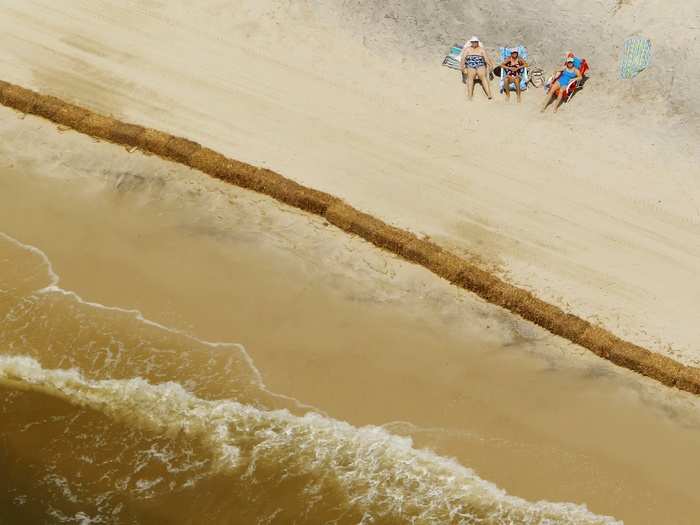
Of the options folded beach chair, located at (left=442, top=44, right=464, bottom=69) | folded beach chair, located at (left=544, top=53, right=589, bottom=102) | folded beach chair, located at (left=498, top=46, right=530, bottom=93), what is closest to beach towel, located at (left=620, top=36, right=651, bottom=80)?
folded beach chair, located at (left=544, top=53, right=589, bottom=102)

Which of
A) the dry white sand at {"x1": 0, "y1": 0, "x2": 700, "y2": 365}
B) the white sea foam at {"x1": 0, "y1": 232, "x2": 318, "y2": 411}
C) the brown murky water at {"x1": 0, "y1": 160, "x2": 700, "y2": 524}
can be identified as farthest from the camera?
the dry white sand at {"x1": 0, "y1": 0, "x2": 700, "y2": 365}

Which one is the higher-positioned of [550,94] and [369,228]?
[550,94]

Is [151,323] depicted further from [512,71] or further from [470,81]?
[512,71]

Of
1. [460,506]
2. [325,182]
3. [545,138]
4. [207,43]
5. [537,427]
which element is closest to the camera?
[460,506]

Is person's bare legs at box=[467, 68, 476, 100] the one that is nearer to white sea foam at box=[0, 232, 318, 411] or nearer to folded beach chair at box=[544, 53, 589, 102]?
folded beach chair at box=[544, 53, 589, 102]

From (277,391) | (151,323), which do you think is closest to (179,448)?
(277,391)

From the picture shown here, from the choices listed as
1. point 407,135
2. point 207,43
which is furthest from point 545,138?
point 207,43

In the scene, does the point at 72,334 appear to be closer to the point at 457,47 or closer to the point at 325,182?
the point at 325,182
